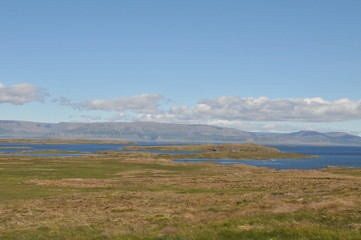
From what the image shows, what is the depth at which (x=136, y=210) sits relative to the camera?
3934 cm

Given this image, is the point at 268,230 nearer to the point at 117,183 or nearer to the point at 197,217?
the point at 197,217

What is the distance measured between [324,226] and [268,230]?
3978mm

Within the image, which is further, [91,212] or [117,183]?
[117,183]

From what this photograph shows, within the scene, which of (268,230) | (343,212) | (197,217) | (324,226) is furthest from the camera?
(197,217)

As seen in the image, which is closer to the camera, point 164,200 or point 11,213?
point 11,213

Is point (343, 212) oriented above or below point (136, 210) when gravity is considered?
above

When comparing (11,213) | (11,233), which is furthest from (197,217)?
(11,213)

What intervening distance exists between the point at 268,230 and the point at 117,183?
5239cm

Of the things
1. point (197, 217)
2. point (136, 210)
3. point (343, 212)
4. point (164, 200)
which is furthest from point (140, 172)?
point (343, 212)

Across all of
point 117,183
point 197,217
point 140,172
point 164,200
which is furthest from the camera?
point 140,172

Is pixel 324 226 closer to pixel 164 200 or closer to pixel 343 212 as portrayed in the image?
pixel 343 212

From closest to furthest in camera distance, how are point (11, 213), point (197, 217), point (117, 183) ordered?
point (197, 217) → point (11, 213) → point (117, 183)

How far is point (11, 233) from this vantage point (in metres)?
28.6

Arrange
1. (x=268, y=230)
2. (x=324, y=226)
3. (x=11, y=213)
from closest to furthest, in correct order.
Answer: (x=268, y=230)
(x=324, y=226)
(x=11, y=213)
